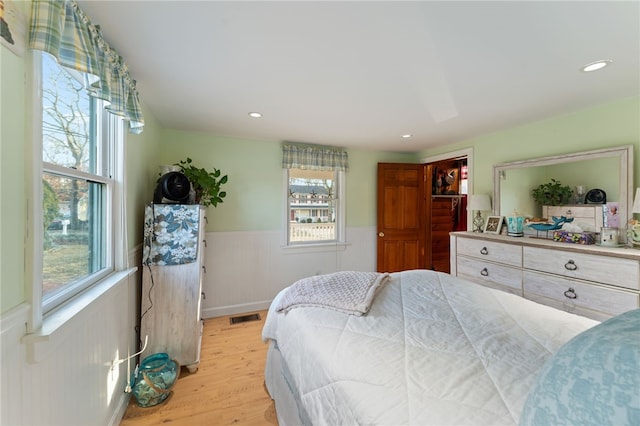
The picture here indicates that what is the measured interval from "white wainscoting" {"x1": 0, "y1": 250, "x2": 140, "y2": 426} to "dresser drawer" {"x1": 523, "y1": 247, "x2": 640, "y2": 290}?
316cm

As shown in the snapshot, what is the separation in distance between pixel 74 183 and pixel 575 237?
3685 mm

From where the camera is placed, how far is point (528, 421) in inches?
17.7

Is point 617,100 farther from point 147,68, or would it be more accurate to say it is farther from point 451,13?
point 147,68

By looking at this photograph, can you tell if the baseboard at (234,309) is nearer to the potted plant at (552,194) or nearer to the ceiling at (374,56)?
the ceiling at (374,56)

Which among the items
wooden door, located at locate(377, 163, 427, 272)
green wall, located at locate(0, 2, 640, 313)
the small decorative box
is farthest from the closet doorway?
the small decorative box

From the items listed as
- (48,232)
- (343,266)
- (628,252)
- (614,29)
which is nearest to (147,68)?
(48,232)

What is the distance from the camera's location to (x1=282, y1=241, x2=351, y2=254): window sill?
3639 mm

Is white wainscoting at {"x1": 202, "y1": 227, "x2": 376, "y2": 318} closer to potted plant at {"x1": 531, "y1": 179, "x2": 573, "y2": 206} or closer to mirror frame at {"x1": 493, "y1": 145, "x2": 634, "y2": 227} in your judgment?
potted plant at {"x1": 531, "y1": 179, "x2": 573, "y2": 206}

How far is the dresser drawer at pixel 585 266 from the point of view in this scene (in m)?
1.78

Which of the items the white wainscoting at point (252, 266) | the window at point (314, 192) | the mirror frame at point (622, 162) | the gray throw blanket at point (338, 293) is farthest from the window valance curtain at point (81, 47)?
the mirror frame at point (622, 162)

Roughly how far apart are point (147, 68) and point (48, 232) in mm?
1155

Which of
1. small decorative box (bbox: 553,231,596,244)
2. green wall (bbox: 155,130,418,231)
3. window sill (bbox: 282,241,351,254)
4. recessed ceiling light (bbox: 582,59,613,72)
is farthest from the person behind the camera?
window sill (bbox: 282,241,351,254)

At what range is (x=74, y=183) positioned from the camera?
1302 mm

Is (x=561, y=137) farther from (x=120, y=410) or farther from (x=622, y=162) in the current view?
(x=120, y=410)
